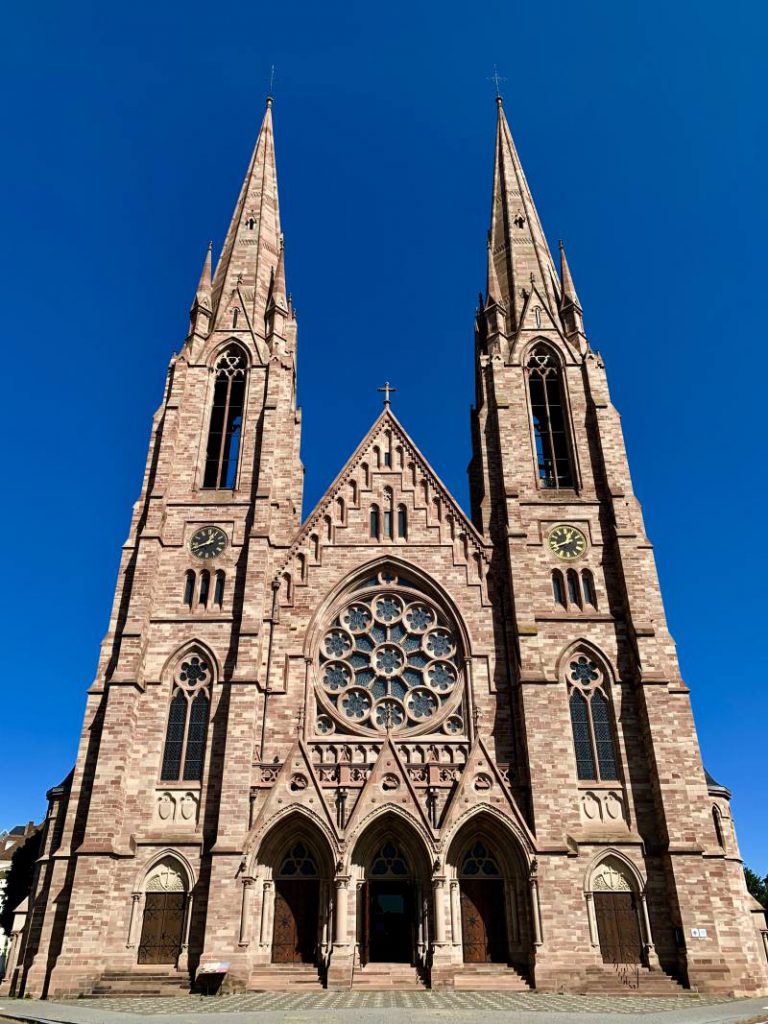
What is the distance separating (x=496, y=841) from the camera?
22750 mm

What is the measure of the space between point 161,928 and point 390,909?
6.68m

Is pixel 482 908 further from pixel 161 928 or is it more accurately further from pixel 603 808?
pixel 161 928

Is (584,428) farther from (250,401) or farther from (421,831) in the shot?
(421,831)

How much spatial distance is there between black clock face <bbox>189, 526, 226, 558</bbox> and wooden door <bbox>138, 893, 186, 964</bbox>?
11.3m

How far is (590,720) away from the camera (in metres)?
24.8

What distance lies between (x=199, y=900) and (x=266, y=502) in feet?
43.6

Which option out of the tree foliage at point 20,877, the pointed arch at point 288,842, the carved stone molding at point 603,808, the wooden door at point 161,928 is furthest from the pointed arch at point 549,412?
the tree foliage at point 20,877

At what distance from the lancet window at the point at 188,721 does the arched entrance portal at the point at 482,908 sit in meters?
8.83

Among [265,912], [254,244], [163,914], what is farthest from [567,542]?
[254,244]

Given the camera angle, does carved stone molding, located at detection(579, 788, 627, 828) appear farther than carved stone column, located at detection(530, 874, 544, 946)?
Yes

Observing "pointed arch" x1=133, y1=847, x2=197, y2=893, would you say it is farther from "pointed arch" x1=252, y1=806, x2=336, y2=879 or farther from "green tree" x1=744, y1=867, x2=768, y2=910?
"green tree" x1=744, y1=867, x2=768, y2=910

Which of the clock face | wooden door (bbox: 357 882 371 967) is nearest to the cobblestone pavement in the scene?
wooden door (bbox: 357 882 371 967)

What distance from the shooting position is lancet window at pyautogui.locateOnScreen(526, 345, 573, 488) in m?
30.8

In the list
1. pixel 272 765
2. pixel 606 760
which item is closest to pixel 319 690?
pixel 272 765
